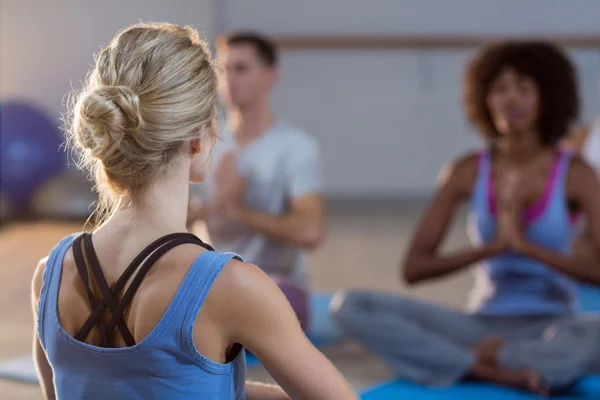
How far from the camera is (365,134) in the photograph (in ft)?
23.7

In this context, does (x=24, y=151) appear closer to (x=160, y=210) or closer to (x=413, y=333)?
(x=413, y=333)

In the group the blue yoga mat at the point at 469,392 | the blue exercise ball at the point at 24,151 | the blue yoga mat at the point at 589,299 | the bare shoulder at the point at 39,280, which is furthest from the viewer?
the blue exercise ball at the point at 24,151

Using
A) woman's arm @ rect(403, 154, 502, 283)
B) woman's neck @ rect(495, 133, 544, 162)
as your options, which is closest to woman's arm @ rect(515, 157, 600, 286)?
woman's neck @ rect(495, 133, 544, 162)

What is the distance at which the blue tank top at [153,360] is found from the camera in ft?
3.53

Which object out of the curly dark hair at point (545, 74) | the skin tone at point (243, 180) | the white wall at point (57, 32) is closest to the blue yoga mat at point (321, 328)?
the skin tone at point (243, 180)

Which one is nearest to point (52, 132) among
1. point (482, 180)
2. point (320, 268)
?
point (320, 268)

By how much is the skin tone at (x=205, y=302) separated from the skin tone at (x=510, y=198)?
4.89ft

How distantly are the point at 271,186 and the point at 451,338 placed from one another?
0.79 m

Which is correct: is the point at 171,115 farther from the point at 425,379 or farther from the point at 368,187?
the point at 368,187

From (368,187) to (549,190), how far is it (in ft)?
15.4

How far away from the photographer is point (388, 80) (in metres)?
7.14

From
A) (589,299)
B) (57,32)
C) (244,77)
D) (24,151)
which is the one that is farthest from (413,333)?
(57,32)

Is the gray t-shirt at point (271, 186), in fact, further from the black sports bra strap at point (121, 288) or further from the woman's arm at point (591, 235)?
the black sports bra strap at point (121, 288)

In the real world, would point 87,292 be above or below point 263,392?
above
